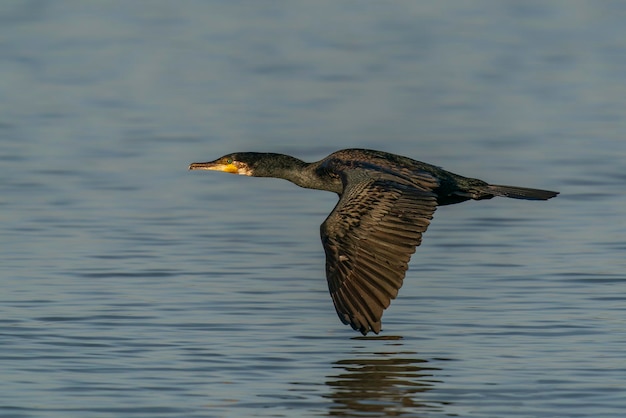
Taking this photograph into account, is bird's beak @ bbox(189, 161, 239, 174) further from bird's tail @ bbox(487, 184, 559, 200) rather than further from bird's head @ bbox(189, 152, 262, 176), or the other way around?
bird's tail @ bbox(487, 184, 559, 200)

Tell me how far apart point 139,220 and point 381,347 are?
4137mm

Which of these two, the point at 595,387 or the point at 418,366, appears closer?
the point at 595,387

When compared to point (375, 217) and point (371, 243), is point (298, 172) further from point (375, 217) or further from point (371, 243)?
point (371, 243)

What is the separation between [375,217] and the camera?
9.27 metres

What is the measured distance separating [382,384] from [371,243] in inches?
34.7

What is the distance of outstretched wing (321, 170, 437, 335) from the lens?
866 centimetres

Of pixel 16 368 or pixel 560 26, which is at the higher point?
pixel 560 26

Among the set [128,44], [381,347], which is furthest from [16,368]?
[128,44]

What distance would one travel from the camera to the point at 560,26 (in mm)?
22844

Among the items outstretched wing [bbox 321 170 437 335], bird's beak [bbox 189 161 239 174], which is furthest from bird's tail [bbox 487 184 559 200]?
bird's beak [bbox 189 161 239 174]

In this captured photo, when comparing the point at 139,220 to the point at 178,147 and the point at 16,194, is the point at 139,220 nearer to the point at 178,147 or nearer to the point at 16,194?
the point at 16,194

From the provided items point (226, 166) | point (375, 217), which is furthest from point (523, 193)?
point (226, 166)

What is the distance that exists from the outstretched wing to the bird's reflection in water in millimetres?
382

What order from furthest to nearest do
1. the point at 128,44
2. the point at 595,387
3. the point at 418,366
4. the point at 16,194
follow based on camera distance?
the point at 128,44, the point at 16,194, the point at 418,366, the point at 595,387
